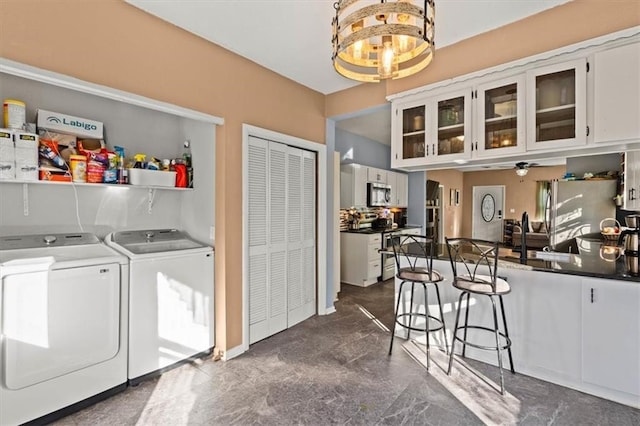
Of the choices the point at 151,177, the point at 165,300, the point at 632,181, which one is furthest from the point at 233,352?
the point at 632,181

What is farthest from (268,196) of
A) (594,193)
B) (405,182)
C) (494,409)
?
(405,182)

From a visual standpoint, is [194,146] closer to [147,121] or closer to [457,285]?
[147,121]

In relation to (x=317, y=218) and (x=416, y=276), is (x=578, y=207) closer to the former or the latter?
(x=416, y=276)

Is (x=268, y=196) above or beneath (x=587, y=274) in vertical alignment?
above

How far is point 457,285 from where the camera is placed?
7.83 feet

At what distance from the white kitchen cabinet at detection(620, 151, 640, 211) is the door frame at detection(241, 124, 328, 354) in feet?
9.69

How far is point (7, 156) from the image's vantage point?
6.08 ft

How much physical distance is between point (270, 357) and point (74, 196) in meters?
2.12

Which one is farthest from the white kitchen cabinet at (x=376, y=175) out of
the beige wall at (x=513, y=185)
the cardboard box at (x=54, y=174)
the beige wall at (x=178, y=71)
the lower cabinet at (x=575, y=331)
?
the beige wall at (x=513, y=185)

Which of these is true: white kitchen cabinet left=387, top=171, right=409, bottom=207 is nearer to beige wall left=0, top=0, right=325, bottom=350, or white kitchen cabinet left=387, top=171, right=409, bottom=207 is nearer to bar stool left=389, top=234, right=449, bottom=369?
bar stool left=389, top=234, right=449, bottom=369

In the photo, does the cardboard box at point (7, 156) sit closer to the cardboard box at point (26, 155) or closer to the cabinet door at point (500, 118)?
the cardboard box at point (26, 155)

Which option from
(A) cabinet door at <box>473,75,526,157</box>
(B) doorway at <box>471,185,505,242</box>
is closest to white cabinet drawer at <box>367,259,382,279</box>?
(A) cabinet door at <box>473,75,526,157</box>

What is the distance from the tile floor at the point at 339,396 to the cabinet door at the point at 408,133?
186 cm

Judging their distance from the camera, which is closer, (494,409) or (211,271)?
(494,409)
